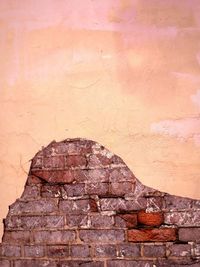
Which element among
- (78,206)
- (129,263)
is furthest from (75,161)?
(129,263)

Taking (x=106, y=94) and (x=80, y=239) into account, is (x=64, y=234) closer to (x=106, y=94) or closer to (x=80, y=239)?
(x=80, y=239)

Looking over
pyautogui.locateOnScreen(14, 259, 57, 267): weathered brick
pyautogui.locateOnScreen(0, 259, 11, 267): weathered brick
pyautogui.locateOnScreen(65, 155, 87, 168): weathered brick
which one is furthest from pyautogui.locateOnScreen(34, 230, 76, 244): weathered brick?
pyautogui.locateOnScreen(65, 155, 87, 168): weathered brick

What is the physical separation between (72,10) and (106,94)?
48 cm

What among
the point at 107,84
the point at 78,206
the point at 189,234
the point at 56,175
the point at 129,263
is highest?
the point at 107,84

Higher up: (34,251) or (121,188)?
(121,188)

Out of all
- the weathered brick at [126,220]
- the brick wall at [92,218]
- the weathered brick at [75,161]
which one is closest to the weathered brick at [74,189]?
the brick wall at [92,218]

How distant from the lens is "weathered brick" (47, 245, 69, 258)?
5.52ft

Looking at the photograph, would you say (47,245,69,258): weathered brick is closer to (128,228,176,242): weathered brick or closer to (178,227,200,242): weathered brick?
(128,228,176,242): weathered brick

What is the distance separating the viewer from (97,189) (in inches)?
65.3

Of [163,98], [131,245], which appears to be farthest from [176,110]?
[131,245]

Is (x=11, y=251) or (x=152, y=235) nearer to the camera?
(x=152, y=235)

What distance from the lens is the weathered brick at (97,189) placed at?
1649 millimetres

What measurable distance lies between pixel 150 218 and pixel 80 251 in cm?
40

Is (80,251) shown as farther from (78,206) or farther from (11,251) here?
(11,251)
